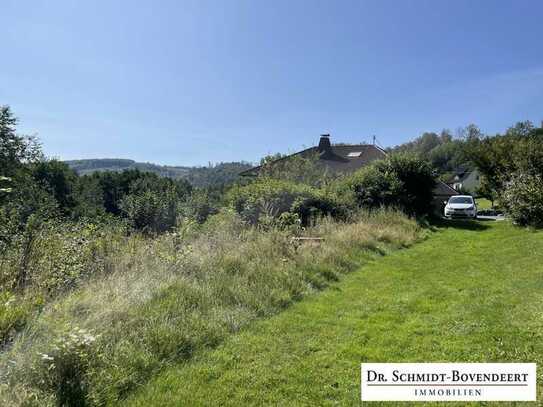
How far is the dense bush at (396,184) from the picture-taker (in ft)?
53.3

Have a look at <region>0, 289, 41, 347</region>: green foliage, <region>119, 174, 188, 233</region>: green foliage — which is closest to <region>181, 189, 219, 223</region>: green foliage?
<region>119, 174, 188, 233</region>: green foliage

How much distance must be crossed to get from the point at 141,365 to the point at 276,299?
2249mm

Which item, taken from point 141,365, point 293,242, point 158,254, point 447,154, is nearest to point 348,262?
point 293,242

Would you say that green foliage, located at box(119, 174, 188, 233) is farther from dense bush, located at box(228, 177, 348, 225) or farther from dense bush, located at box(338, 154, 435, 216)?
dense bush, located at box(338, 154, 435, 216)

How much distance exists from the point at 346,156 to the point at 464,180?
50389mm

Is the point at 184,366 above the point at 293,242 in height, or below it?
below

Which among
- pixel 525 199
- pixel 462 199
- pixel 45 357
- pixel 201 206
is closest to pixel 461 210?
pixel 462 199

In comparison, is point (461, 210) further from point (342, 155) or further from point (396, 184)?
point (342, 155)

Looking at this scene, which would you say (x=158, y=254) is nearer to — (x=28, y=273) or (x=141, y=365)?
(x=28, y=273)

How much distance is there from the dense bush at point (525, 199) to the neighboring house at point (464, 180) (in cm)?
5440

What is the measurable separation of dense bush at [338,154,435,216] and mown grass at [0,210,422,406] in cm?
857

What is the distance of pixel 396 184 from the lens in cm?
1628

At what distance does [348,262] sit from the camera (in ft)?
24.9

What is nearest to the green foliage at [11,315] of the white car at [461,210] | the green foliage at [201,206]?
the green foliage at [201,206]
